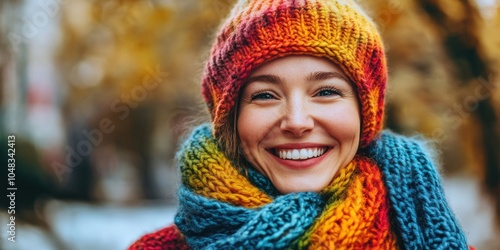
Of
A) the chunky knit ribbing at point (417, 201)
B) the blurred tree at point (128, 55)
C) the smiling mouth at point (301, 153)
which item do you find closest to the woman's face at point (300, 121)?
the smiling mouth at point (301, 153)

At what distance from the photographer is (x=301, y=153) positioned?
1.51 metres

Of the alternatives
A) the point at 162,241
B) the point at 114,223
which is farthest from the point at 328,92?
the point at 114,223

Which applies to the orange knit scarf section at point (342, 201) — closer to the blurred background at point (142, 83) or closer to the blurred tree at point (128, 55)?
the blurred background at point (142, 83)

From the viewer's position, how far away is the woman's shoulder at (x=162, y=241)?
5.80ft

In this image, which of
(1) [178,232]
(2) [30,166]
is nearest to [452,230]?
(1) [178,232]

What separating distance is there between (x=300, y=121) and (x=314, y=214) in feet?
0.80

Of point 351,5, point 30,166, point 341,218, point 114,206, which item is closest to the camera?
point 341,218

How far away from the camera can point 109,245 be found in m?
5.68

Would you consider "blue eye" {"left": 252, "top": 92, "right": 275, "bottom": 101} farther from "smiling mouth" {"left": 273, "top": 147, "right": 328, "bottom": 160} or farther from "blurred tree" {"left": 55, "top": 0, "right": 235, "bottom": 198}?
"blurred tree" {"left": 55, "top": 0, "right": 235, "bottom": 198}

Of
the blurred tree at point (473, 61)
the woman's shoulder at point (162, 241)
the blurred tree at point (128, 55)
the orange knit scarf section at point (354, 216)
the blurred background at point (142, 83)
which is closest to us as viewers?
the orange knit scarf section at point (354, 216)

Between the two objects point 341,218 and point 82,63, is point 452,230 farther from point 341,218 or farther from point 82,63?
point 82,63

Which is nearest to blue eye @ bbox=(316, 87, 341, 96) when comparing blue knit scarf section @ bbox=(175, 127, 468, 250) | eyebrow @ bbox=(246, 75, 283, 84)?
→ eyebrow @ bbox=(246, 75, 283, 84)

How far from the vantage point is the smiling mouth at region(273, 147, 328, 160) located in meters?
1.51

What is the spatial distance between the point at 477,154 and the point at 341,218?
112 inches
